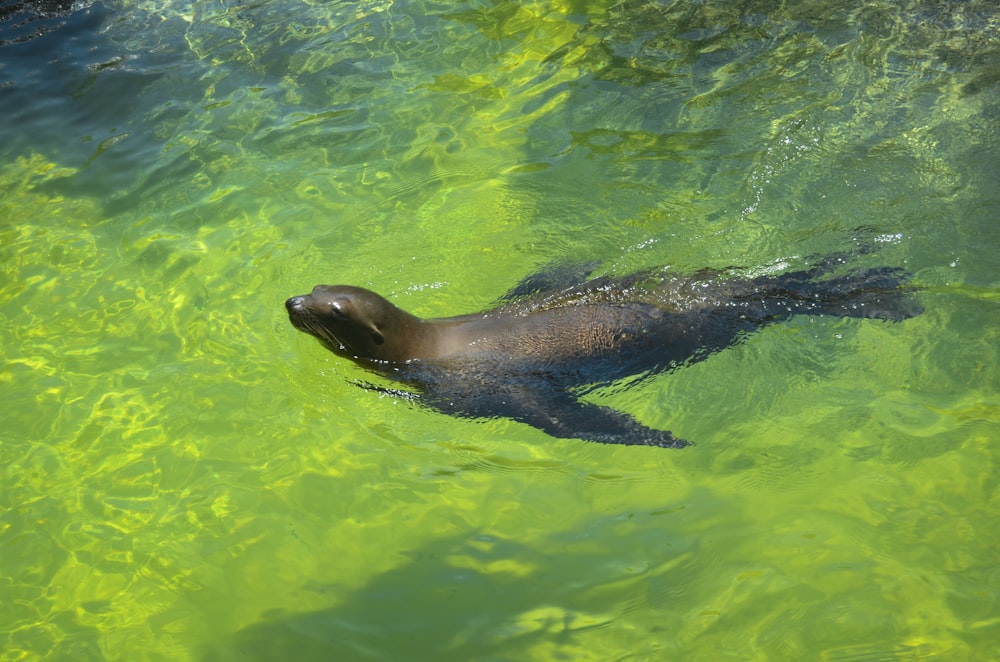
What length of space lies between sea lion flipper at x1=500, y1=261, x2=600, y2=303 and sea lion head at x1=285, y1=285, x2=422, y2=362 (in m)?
1.09

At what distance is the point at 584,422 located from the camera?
5582 millimetres

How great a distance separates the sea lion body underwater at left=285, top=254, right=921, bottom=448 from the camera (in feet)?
18.9

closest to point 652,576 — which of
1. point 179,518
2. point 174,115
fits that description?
point 179,518

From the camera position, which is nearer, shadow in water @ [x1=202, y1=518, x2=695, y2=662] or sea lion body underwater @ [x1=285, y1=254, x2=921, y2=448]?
shadow in water @ [x1=202, y1=518, x2=695, y2=662]

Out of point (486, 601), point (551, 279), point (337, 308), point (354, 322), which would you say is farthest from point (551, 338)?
point (486, 601)

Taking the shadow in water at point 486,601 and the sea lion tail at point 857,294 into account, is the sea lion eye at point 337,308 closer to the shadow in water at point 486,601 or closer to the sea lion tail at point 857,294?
the shadow in water at point 486,601

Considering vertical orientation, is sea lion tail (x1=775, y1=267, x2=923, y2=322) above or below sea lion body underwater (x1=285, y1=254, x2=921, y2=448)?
below

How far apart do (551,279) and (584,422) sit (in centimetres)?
164

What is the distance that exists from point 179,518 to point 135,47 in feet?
25.6

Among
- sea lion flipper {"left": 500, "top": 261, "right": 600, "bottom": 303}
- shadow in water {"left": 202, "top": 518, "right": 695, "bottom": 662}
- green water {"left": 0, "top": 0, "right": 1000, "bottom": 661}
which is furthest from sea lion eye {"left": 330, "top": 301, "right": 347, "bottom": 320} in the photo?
shadow in water {"left": 202, "top": 518, "right": 695, "bottom": 662}

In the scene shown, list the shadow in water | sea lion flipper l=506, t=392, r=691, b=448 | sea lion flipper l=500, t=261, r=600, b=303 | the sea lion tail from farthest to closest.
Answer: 1. sea lion flipper l=500, t=261, r=600, b=303
2. the sea lion tail
3. sea lion flipper l=506, t=392, r=691, b=448
4. the shadow in water

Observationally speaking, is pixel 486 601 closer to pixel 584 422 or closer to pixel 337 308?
pixel 584 422

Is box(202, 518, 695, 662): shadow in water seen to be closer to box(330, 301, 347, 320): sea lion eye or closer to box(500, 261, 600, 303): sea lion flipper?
box(330, 301, 347, 320): sea lion eye

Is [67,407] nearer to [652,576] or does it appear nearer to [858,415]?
[652,576]
